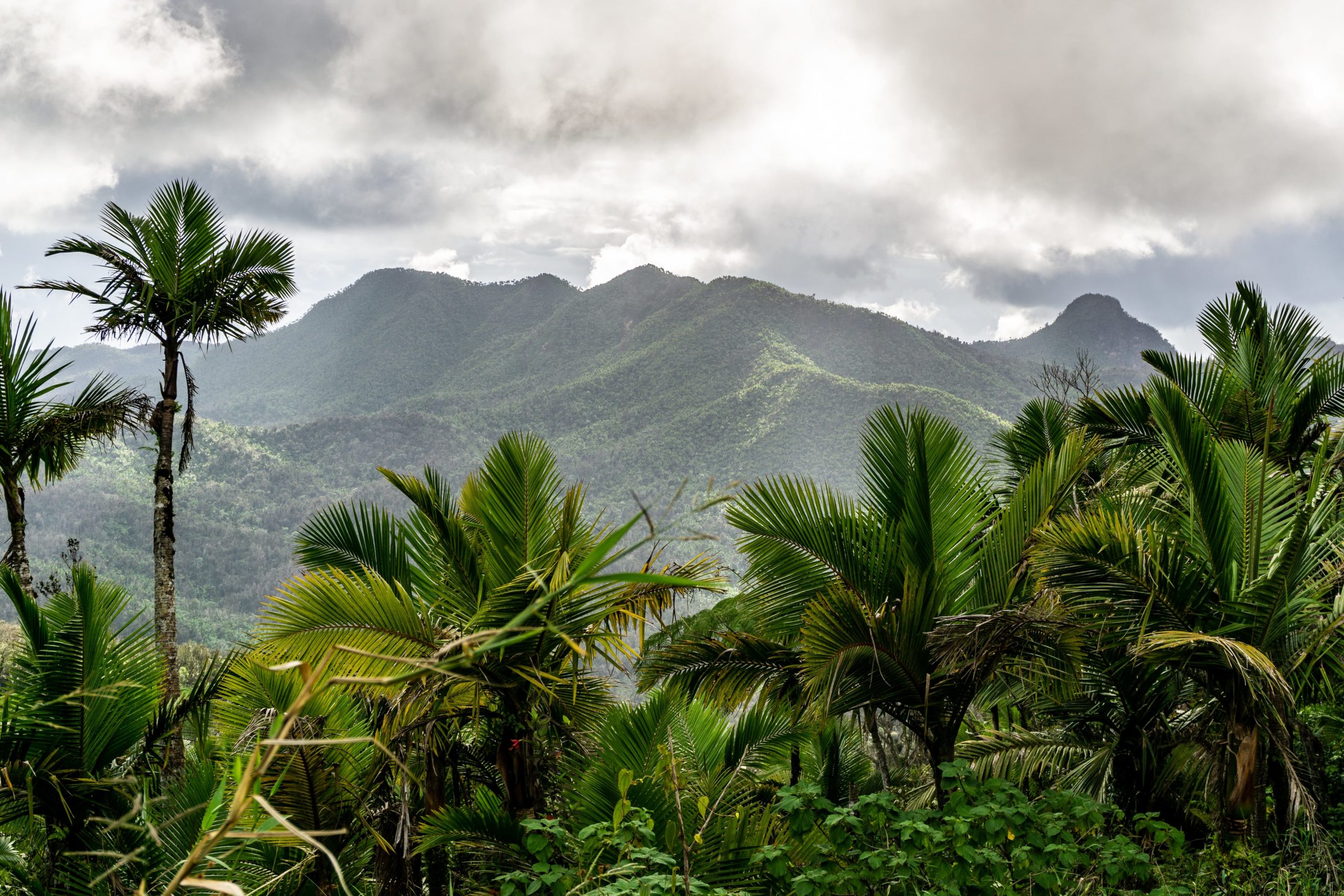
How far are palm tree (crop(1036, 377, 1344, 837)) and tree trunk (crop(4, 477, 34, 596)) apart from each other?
6700 mm

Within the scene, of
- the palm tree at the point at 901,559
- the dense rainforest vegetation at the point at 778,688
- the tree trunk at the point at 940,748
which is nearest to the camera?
the dense rainforest vegetation at the point at 778,688

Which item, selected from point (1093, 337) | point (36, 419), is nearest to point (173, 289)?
point (36, 419)

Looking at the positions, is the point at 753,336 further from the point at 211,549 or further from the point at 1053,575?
the point at 1053,575

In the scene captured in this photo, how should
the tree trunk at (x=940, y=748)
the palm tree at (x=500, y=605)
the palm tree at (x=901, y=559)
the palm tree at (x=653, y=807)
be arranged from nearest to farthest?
the palm tree at (x=653, y=807) → the palm tree at (x=500, y=605) → the palm tree at (x=901, y=559) → the tree trunk at (x=940, y=748)

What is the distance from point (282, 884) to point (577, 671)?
5.93 feet

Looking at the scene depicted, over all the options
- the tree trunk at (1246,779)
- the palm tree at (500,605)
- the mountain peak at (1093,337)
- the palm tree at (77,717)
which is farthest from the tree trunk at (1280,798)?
the mountain peak at (1093,337)

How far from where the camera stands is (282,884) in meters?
4.25

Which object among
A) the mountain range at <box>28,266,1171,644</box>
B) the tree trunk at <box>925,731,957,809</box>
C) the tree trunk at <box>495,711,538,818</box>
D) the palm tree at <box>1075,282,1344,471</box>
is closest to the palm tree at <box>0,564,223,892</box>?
the tree trunk at <box>495,711,538,818</box>

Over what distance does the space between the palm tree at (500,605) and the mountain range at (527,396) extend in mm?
42896

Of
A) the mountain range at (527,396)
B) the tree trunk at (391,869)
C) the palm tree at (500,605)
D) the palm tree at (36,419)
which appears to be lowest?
the tree trunk at (391,869)

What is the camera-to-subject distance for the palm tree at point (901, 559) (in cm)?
455

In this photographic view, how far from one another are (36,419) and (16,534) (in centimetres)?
87

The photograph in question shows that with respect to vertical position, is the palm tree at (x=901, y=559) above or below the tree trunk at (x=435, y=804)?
above

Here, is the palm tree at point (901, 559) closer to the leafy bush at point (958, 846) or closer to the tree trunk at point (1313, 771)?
the leafy bush at point (958, 846)
